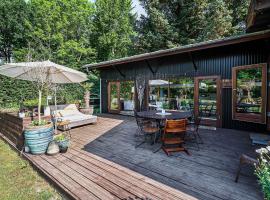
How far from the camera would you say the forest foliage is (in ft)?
50.8

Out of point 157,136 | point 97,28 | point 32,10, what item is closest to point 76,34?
point 97,28

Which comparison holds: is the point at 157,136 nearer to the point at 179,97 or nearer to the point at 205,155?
the point at 205,155

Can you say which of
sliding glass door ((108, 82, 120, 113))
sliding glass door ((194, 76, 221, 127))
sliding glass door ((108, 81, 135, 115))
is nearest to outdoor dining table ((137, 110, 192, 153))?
sliding glass door ((194, 76, 221, 127))

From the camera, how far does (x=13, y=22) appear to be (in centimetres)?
1608

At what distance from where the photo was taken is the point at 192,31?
53.3 feet

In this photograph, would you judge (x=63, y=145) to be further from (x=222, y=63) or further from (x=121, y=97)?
(x=121, y=97)

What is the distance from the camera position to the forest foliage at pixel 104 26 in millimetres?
15469

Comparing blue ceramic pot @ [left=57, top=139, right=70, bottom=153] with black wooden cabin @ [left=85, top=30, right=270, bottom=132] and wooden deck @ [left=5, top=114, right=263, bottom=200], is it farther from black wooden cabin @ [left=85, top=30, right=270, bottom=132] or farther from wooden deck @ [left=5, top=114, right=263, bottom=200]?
black wooden cabin @ [left=85, top=30, right=270, bottom=132]

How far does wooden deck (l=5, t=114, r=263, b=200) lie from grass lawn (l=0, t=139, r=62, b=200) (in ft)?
0.54

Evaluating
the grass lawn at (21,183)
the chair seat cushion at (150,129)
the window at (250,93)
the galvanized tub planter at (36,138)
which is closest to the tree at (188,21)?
the window at (250,93)

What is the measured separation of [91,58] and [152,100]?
1062cm

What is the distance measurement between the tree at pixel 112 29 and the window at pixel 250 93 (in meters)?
13.2

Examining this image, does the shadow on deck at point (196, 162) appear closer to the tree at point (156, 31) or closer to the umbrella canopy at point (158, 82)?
the umbrella canopy at point (158, 82)

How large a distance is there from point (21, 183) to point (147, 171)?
7.04ft
